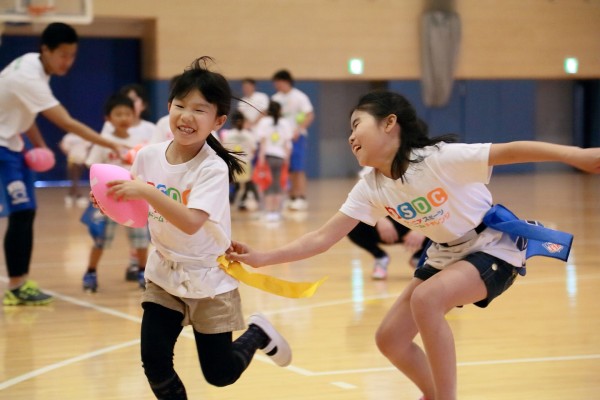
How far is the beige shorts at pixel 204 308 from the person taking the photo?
351 centimetres

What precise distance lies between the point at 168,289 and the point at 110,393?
1.16 m

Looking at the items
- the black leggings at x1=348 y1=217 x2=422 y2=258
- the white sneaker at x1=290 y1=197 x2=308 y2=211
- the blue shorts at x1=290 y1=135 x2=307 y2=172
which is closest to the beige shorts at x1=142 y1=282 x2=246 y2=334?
the black leggings at x1=348 y1=217 x2=422 y2=258

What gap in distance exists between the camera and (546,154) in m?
3.19

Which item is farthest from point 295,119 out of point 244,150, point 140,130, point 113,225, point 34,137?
point 34,137

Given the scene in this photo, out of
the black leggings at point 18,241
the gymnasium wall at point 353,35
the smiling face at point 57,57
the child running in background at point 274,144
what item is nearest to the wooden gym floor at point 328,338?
the black leggings at point 18,241

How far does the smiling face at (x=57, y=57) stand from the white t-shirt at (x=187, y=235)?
3115mm

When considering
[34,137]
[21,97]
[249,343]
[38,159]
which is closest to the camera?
[249,343]

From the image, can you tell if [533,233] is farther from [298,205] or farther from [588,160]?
[298,205]

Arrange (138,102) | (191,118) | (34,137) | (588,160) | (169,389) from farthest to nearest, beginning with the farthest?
(138,102)
(34,137)
(169,389)
(191,118)
(588,160)

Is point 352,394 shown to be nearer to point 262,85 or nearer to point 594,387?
point 594,387

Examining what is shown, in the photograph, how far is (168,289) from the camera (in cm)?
347

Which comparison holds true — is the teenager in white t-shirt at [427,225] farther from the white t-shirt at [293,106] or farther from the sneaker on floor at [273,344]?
the white t-shirt at [293,106]

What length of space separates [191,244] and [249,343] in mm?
659

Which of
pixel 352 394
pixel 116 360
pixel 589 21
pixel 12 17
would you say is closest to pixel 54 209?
pixel 12 17
